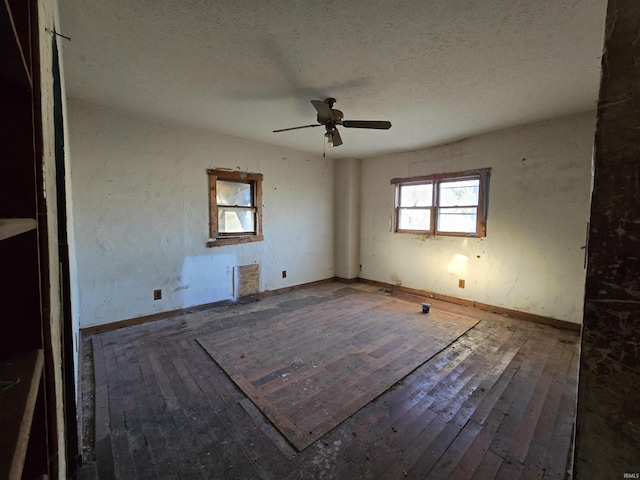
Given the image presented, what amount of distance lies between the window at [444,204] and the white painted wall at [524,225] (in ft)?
0.37

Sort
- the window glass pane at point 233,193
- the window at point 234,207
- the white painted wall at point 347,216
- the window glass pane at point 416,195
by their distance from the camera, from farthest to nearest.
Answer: the white painted wall at point 347,216 < the window glass pane at point 416,195 < the window glass pane at point 233,193 < the window at point 234,207

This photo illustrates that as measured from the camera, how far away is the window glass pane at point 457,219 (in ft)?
13.6

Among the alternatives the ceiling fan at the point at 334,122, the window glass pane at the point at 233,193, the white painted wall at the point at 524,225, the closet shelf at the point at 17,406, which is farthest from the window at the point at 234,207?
the closet shelf at the point at 17,406

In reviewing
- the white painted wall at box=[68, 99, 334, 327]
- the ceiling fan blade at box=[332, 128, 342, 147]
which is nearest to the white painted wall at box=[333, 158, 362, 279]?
the white painted wall at box=[68, 99, 334, 327]

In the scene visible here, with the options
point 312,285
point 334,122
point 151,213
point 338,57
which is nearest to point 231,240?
point 151,213

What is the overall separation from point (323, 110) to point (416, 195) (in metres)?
2.80

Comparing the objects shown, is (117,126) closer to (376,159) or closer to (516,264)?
(376,159)

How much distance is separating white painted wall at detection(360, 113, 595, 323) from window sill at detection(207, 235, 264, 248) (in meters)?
2.69

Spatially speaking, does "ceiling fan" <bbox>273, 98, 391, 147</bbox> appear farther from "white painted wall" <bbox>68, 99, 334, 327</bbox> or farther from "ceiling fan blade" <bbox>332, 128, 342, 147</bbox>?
"white painted wall" <bbox>68, 99, 334, 327</bbox>

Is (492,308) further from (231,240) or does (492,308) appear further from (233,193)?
(233,193)

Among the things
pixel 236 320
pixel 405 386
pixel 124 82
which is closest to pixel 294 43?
pixel 124 82

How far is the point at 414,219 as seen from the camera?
486cm

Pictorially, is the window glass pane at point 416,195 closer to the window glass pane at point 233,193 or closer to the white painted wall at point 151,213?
the white painted wall at point 151,213

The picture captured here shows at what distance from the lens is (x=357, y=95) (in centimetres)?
271
